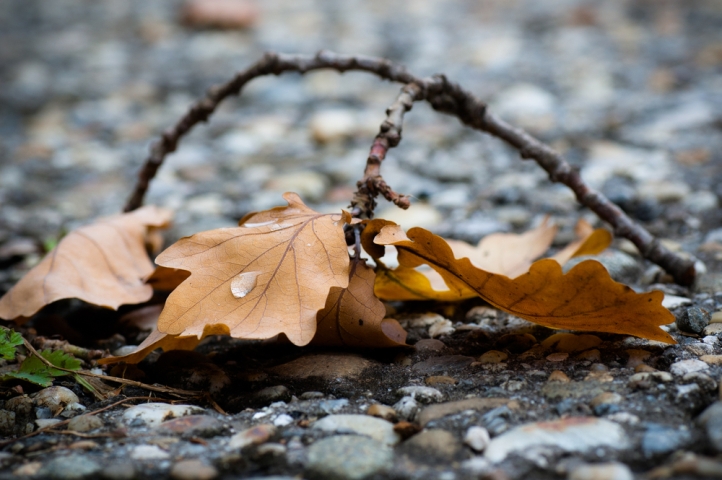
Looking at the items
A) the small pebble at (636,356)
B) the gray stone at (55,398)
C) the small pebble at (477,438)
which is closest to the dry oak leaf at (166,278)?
the gray stone at (55,398)

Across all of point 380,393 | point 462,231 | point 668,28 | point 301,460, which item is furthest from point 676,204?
point 668,28

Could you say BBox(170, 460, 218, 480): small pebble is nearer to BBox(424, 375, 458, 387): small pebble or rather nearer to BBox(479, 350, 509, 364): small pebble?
BBox(424, 375, 458, 387): small pebble

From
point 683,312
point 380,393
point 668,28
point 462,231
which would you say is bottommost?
point 380,393

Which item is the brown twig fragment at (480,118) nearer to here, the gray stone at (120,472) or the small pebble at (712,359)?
the small pebble at (712,359)

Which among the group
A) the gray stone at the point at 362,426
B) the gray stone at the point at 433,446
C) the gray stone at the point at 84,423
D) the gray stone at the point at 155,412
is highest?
the gray stone at the point at 433,446

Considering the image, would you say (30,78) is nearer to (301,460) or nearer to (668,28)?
(301,460)

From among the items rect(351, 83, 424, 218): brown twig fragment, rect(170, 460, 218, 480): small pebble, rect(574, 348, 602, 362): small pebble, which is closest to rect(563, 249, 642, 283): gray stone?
rect(574, 348, 602, 362): small pebble

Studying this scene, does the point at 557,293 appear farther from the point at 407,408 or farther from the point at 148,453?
the point at 148,453
